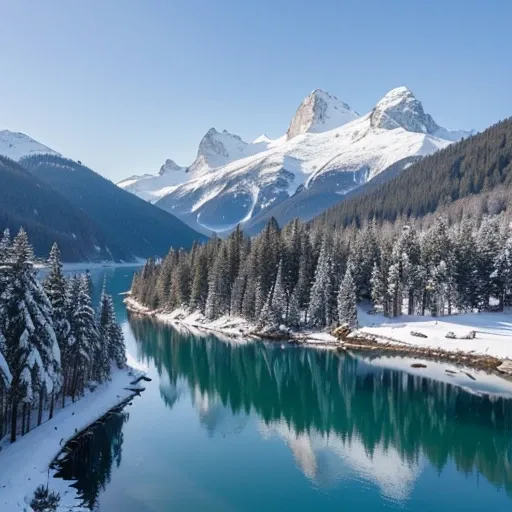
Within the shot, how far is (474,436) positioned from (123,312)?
10193cm

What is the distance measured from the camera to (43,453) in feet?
119

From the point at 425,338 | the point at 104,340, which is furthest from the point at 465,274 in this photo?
the point at 104,340

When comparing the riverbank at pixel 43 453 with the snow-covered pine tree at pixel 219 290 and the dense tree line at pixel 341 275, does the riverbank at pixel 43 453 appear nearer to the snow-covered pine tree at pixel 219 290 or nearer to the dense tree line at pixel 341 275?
the dense tree line at pixel 341 275

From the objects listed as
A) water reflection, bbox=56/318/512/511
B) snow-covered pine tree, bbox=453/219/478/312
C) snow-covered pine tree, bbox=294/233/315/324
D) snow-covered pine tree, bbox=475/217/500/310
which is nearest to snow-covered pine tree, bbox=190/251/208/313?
snow-covered pine tree, bbox=294/233/315/324

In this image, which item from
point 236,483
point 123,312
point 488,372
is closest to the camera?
point 236,483

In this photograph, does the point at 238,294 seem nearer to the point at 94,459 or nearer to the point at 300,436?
the point at 300,436

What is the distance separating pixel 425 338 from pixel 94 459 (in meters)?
61.4

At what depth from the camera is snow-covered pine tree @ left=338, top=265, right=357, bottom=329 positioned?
91188 millimetres

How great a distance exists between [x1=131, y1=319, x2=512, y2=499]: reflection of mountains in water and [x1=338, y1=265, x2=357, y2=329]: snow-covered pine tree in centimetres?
1105

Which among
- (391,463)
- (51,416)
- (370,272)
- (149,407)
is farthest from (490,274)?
(51,416)

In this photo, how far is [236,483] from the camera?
124ft

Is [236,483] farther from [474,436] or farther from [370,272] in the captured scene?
[370,272]

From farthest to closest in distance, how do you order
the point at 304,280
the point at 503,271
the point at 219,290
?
the point at 219,290 → the point at 304,280 → the point at 503,271

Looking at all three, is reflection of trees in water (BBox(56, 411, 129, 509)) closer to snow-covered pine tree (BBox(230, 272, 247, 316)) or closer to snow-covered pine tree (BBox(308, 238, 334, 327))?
snow-covered pine tree (BBox(308, 238, 334, 327))
